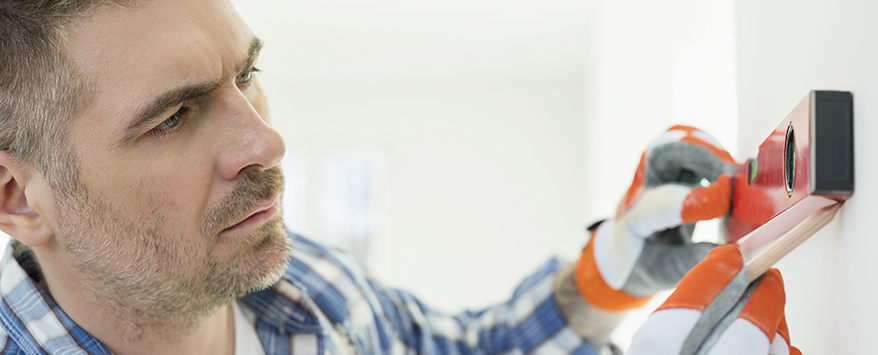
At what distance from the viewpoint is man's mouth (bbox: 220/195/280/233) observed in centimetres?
79

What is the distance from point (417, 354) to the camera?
1.08m

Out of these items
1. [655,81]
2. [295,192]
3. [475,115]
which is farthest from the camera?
[295,192]

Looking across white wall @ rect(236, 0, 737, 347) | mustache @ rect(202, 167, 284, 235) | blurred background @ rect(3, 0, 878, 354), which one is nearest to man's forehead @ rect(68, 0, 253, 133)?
mustache @ rect(202, 167, 284, 235)

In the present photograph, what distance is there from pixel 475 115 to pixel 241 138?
16.0 feet

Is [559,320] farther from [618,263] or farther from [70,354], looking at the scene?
[70,354]

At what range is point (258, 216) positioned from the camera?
805 millimetres

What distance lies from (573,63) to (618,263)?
4.39 m

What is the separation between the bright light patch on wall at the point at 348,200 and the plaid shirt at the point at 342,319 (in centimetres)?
459

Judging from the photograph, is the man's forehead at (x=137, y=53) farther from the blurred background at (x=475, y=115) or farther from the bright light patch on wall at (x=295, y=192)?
the bright light patch on wall at (x=295, y=192)

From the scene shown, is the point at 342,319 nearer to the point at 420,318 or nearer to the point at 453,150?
the point at 420,318

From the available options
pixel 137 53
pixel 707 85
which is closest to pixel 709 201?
pixel 137 53

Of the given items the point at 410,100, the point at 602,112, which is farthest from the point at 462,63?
the point at 602,112

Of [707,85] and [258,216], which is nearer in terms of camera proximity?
[258,216]

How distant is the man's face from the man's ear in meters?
0.02
